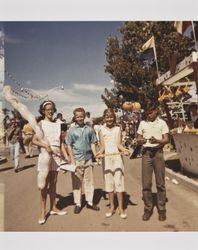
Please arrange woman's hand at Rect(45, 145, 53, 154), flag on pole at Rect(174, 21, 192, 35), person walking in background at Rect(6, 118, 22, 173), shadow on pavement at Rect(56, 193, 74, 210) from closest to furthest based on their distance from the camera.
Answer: woman's hand at Rect(45, 145, 53, 154) → shadow on pavement at Rect(56, 193, 74, 210) → flag on pole at Rect(174, 21, 192, 35) → person walking in background at Rect(6, 118, 22, 173)

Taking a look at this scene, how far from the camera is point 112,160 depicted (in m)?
5.51

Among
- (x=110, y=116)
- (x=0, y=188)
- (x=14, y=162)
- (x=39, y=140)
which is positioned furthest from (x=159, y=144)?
(x=14, y=162)

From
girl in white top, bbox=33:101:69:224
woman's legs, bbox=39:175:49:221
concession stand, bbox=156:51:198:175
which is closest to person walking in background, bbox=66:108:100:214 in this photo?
girl in white top, bbox=33:101:69:224

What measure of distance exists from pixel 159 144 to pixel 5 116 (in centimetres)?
265

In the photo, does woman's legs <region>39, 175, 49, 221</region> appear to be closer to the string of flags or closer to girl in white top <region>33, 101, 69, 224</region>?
girl in white top <region>33, 101, 69, 224</region>

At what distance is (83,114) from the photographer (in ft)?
18.3

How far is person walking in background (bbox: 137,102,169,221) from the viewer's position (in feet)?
17.6

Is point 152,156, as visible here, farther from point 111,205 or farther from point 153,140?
point 111,205

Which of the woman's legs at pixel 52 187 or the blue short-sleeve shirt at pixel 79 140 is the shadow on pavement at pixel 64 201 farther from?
the blue short-sleeve shirt at pixel 79 140

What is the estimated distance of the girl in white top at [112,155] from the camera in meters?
5.48

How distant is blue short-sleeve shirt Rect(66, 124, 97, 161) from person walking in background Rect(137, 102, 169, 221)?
70cm

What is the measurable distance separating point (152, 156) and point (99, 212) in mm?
1114

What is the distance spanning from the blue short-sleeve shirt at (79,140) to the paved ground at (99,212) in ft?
2.70

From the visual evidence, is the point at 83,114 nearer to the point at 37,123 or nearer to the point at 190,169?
the point at 37,123
